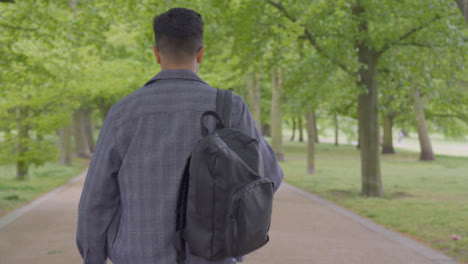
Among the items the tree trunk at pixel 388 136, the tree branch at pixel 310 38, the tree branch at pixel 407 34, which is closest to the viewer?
the tree branch at pixel 407 34

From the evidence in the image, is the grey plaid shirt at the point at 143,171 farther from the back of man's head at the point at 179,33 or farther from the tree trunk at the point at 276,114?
the tree trunk at the point at 276,114

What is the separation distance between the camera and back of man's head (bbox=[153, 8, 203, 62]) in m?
2.20

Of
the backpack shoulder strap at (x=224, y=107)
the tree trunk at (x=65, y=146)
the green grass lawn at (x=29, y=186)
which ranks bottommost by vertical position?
the green grass lawn at (x=29, y=186)

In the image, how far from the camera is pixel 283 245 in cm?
685

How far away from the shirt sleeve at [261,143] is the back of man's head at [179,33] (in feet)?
1.07

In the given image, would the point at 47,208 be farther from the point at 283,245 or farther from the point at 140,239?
the point at 140,239

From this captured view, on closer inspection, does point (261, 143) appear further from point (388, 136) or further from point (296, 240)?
point (388, 136)

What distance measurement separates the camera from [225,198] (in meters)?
1.91

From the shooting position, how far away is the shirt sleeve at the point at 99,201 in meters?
2.11

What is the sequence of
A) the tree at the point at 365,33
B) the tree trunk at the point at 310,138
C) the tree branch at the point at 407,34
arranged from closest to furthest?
the tree at the point at 365,33 < the tree branch at the point at 407,34 < the tree trunk at the point at 310,138

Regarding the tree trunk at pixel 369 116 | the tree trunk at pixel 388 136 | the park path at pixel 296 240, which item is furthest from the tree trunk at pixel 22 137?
the tree trunk at pixel 388 136

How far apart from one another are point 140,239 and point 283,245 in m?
5.03

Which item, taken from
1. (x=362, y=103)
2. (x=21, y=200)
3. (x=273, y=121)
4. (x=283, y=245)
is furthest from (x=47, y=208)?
(x=273, y=121)

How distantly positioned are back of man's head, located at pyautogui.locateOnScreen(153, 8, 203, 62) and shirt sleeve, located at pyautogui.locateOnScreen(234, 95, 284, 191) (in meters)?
0.33
